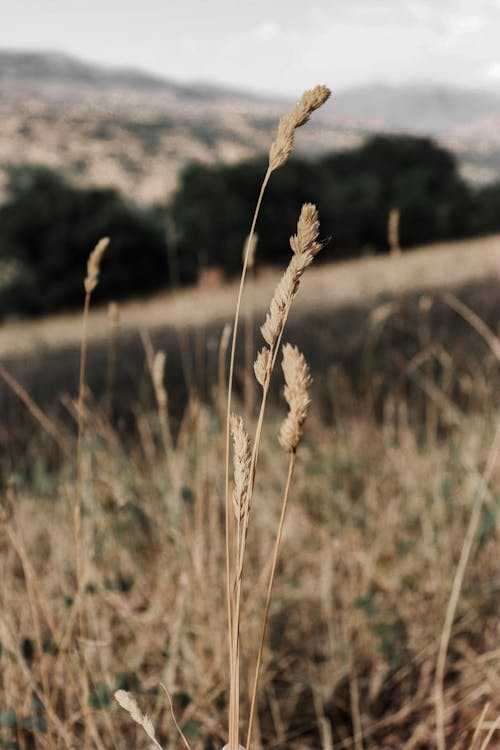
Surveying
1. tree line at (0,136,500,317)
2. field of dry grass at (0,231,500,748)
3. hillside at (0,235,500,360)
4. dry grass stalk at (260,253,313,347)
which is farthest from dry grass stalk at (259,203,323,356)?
tree line at (0,136,500,317)

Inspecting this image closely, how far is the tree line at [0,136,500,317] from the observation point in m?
14.5

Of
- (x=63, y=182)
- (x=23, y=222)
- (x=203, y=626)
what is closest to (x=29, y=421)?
(x=203, y=626)

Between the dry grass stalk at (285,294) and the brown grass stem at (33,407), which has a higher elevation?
the dry grass stalk at (285,294)

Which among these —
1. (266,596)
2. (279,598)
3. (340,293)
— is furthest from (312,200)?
(266,596)

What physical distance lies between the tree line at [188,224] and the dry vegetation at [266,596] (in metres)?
12.2

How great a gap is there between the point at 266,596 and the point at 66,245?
1505 centimetres

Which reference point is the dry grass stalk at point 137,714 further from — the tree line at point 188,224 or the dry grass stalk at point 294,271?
the tree line at point 188,224

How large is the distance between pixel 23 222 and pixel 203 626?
15.6 metres

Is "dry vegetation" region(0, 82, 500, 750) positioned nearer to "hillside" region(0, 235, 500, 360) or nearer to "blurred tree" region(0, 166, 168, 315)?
"hillside" region(0, 235, 500, 360)

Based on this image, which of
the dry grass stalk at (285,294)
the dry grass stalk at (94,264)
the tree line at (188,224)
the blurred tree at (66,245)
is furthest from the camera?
the tree line at (188,224)

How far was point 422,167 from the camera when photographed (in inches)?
706

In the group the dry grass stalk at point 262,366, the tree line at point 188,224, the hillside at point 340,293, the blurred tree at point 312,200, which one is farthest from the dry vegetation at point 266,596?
the blurred tree at point 312,200

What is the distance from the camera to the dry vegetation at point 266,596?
39.9 inches

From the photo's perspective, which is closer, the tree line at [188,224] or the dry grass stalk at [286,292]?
the dry grass stalk at [286,292]
